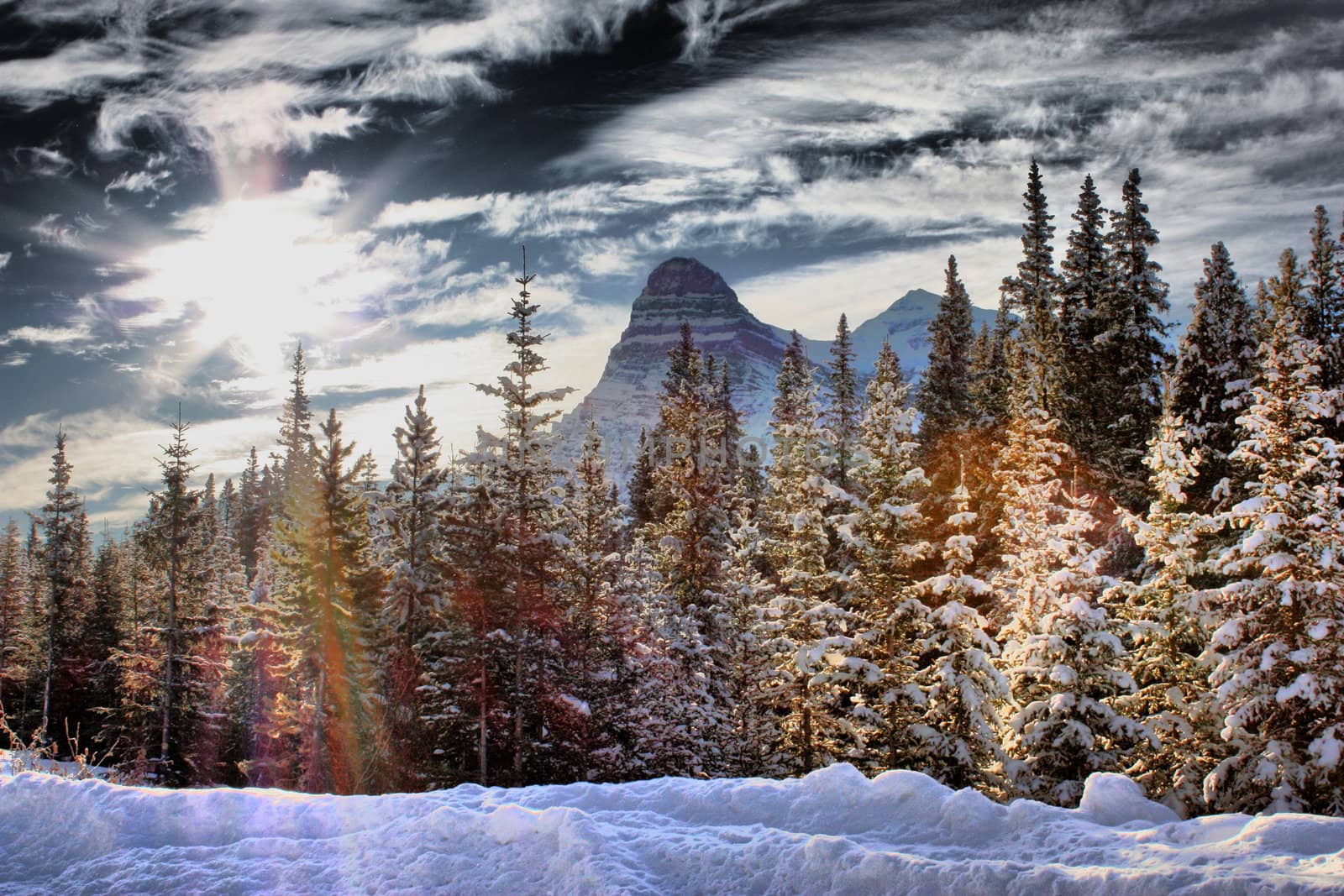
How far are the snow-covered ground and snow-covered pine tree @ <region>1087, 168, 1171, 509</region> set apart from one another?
27.6 metres

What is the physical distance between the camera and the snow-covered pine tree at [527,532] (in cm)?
2484

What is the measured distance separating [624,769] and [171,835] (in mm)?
20198

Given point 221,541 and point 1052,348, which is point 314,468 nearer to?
point 1052,348

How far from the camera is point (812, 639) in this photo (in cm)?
2350

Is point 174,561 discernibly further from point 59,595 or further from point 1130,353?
point 1130,353

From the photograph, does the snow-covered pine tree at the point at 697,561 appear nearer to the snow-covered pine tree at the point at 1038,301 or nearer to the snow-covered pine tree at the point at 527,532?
the snow-covered pine tree at the point at 527,532

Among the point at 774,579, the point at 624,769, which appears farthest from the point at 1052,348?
the point at 624,769

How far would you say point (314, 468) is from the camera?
29.2m

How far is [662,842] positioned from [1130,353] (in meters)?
34.7

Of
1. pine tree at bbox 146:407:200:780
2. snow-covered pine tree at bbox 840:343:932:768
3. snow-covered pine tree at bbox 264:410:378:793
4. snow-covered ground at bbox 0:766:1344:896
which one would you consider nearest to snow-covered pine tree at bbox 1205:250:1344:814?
snow-covered pine tree at bbox 840:343:932:768

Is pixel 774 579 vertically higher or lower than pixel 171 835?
lower

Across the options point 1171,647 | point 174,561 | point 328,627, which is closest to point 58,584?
point 174,561

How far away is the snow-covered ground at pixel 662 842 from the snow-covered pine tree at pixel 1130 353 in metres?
27.6

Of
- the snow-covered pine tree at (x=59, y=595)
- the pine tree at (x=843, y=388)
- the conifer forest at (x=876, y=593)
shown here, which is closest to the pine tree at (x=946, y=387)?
the conifer forest at (x=876, y=593)
